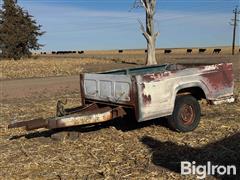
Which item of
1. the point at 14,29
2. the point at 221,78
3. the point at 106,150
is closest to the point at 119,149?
the point at 106,150

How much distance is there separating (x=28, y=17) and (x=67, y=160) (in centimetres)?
4554

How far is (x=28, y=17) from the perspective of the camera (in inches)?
1988

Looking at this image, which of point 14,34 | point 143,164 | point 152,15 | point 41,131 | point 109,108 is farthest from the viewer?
point 14,34

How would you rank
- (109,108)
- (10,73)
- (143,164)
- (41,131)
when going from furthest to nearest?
(10,73)
(41,131)
(109,108)
(143,164)

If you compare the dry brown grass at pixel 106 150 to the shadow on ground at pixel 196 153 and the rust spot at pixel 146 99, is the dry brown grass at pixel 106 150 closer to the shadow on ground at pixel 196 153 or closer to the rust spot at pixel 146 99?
the shadow on ground at pixel 196 153

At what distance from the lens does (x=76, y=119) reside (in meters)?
7.81

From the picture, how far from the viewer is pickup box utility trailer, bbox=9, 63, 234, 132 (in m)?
7.79

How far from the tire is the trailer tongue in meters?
1.00

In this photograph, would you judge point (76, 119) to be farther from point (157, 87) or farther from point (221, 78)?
point (221, 78)

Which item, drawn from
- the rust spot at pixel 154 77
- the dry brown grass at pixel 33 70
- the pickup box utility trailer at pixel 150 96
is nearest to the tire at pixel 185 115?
the pickup box utility trailer at pixel 150 96

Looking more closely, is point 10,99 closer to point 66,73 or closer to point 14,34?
point 66,73

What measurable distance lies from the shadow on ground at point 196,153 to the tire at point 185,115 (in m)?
0.75

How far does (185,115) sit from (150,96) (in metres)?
1.14

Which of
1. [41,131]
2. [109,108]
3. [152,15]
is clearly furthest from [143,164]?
[152,15]
